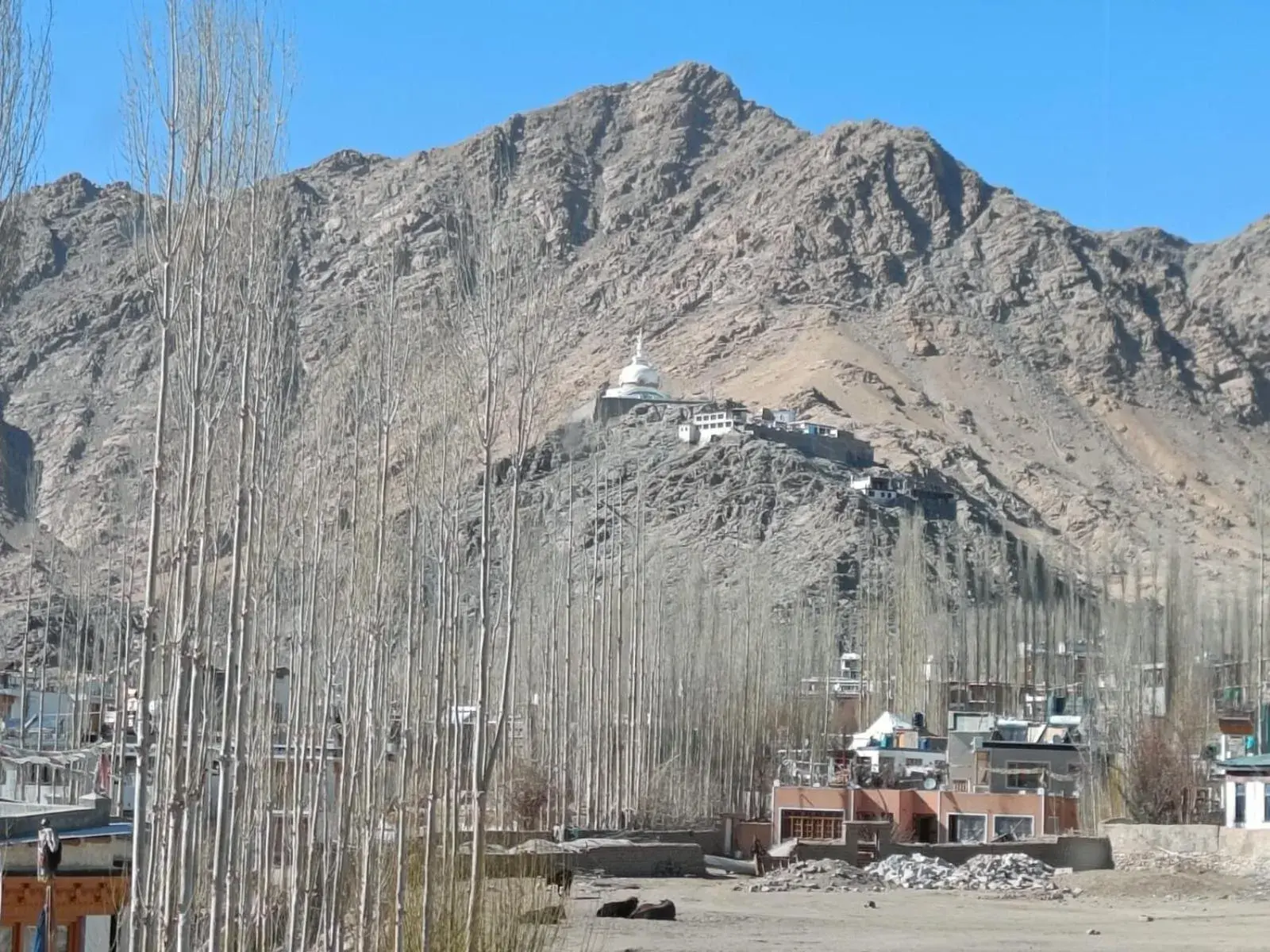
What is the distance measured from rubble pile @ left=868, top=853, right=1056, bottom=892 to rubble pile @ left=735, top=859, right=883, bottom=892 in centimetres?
55

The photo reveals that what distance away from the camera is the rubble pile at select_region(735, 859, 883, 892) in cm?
3741

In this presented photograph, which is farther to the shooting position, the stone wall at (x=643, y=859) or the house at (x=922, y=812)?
the house at (x=922, y=812)

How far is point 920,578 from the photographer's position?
82000 mm

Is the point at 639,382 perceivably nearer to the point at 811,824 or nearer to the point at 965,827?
the point at 965,827

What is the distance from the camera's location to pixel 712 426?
109938 mm

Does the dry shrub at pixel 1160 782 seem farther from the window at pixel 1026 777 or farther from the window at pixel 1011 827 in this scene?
the window at pixel 1026 777

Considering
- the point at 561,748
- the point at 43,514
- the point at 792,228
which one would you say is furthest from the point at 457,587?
the point at 792,228

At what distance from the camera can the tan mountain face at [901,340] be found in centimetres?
13812

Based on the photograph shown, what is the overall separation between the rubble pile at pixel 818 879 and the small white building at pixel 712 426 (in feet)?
224

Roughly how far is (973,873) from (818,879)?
11.3 feet

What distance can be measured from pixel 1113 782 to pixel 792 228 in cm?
13542

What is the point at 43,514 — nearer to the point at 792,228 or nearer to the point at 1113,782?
the point at 792,228

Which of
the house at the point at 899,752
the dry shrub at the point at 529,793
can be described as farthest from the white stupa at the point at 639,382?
the dry shrub at the point at 529,793

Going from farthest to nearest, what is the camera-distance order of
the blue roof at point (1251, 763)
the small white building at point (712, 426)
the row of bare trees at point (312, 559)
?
the small white building at point (712, 426)
the blue roof at point (1251, 763)
the row of bare trees at point (312, 559)
